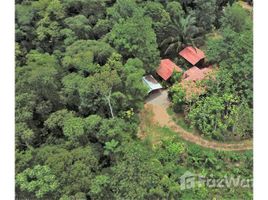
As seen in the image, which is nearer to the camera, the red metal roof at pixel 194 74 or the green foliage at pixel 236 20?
the red metal roof at pixel 194 74

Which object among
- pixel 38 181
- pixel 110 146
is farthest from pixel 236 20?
pixel 38 181

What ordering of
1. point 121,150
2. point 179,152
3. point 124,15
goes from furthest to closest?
1. point 124,15
2. point 179,152
3. point 121,150

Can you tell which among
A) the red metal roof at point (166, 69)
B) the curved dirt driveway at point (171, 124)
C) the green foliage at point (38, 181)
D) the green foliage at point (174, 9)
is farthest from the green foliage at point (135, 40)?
the green foliage at point (38, 181)

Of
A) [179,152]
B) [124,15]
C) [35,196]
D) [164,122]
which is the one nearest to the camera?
[35,196]

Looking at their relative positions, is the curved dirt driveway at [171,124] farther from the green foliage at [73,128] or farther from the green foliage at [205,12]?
the green foliage at [205,12]

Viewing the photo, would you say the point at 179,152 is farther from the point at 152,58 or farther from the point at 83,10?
the point at 83,10

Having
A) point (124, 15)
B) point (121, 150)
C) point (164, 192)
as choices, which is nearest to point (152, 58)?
point (124, 15)
